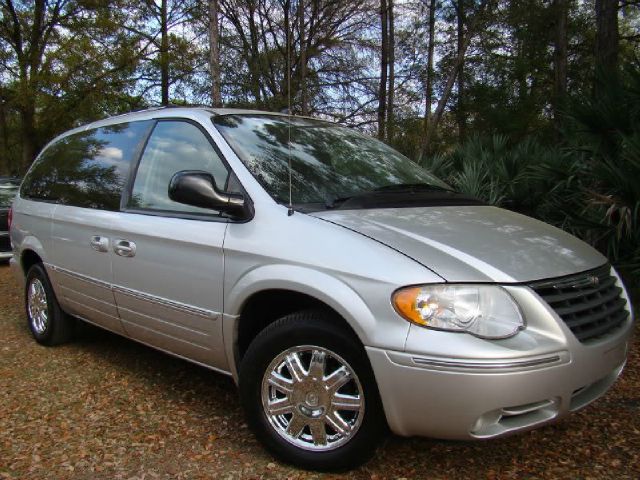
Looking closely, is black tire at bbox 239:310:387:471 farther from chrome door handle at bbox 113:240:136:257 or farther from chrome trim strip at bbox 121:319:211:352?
chrome door handle at bbox 113:240:136:257

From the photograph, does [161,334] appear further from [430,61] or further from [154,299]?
[430,61]

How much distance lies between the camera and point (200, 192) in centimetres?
269

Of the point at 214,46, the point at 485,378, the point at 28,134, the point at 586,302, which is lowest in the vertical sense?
the point at 485,378

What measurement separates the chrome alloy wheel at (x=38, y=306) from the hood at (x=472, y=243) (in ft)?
10.2

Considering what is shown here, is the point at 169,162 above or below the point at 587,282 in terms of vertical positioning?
above

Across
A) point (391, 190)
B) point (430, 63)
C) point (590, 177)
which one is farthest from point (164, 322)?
point (430, 63)

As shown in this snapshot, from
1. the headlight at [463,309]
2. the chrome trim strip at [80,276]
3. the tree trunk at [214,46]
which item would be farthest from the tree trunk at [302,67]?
the headlight at [463,309]

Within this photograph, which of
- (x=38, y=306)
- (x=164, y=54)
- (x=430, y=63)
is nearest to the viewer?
(x=38, y=306)

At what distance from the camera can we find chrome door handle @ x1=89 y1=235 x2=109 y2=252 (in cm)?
361

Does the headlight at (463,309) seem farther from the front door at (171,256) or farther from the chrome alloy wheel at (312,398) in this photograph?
the front door at (171,256)

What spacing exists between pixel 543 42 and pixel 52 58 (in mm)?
15679

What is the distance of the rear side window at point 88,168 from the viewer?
148 inches

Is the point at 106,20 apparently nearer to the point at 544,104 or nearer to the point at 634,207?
the point at 544,104

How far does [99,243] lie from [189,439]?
146 cm
